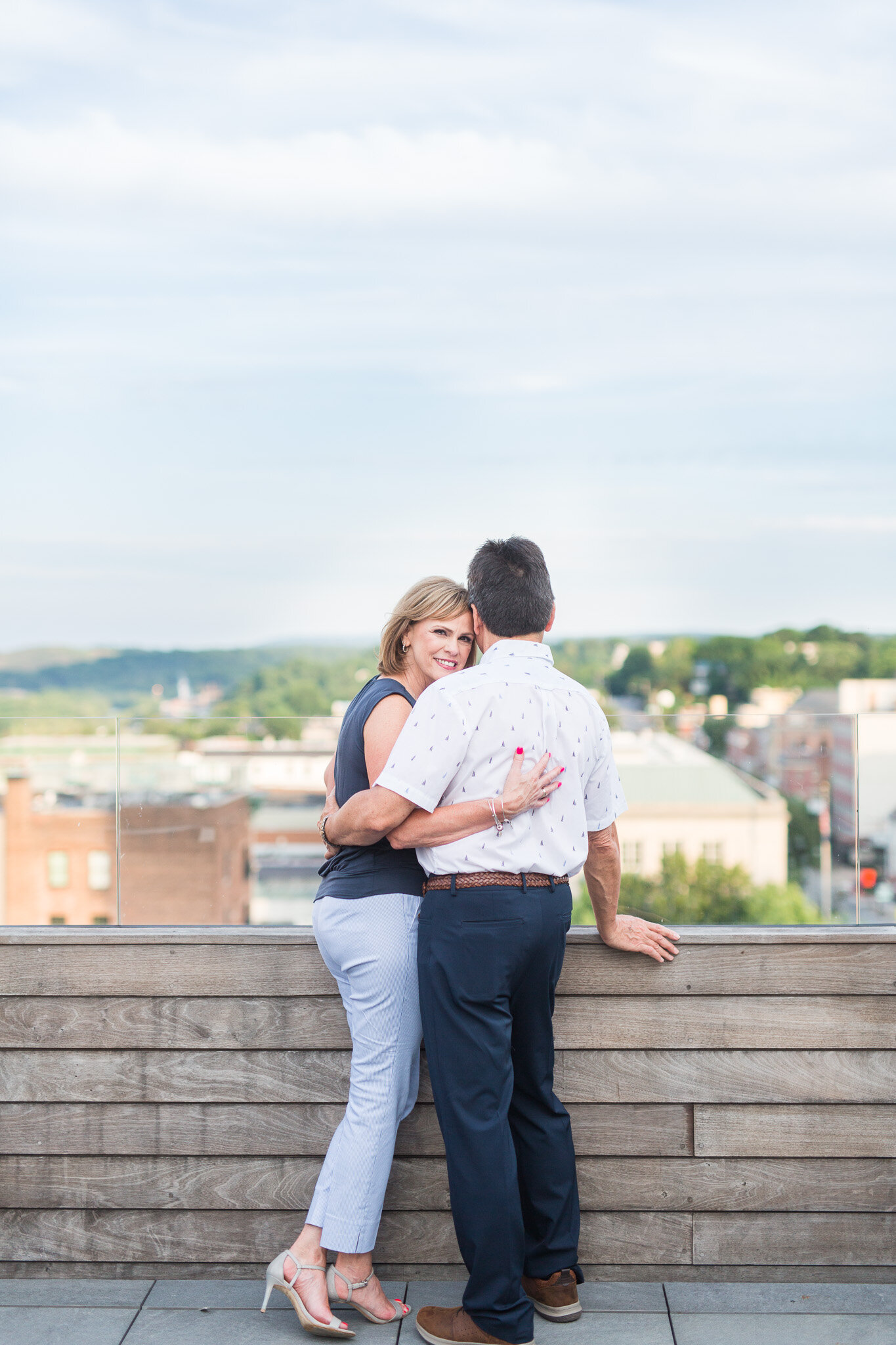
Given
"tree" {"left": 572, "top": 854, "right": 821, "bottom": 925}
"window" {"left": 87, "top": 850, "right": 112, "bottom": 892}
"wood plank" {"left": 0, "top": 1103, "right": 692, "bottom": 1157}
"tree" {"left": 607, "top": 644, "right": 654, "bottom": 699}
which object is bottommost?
"tree" {"left": 572, "top": 854, "right": 821, "bottom": 925}

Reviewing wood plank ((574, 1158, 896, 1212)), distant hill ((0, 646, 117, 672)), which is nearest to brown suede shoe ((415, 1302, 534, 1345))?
wood plank ((574, 1158, 896, 1212))

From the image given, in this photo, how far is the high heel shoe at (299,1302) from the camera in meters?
1.89

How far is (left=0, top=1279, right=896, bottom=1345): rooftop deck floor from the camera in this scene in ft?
6.31

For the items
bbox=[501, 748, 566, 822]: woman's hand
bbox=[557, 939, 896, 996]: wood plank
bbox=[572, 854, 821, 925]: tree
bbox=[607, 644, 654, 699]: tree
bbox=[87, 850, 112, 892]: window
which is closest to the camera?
bbox=[501, 748, 566, 822]: woman's hand

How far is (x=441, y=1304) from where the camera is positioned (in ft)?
6.66

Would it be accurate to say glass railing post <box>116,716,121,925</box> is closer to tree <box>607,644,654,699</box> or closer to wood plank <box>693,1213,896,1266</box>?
wood plank <box>693,1213,896,1266</box>

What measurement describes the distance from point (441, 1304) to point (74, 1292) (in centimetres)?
70

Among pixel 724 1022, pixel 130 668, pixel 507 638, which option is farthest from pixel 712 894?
pixel 507 638

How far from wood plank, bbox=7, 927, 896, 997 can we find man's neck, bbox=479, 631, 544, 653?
626 millimetres

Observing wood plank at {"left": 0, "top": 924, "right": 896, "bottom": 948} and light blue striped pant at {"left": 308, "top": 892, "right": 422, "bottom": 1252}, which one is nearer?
light blue striped pant at {"left": 308, "top": 892, "right": 422, "bottom": 1252}

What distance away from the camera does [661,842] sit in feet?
160

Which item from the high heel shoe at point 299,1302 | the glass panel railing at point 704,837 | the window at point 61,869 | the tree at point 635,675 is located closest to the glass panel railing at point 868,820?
the high heel shoe at point 299,1302

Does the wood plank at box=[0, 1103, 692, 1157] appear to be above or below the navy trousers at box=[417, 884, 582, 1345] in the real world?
below

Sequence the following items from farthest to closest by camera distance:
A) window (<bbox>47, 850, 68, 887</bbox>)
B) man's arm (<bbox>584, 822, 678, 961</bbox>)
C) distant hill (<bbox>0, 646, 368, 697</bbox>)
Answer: distant hill (<bbox>0, 646, 368, 697</bbox>)
window (<bbox>47, 850, 68, 887</bbox>)
man's arm (<bbox>584, 822, 678, 961</bbox>)
